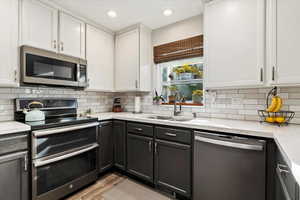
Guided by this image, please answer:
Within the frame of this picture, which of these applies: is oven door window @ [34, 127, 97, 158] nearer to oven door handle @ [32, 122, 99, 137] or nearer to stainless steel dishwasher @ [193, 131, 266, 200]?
oven door handle @ [32, 122, 99, 137]

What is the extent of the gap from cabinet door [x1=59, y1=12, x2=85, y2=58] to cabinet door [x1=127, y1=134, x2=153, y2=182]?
146cm

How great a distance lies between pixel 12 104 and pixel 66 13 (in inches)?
54.3

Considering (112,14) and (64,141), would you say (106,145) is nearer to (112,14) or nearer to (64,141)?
(64,141)

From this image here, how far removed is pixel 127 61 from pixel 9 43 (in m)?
1.53

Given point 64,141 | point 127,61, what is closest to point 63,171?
point 64,141

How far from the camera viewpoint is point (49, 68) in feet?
6.16

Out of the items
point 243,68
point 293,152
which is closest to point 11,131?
point 293,152

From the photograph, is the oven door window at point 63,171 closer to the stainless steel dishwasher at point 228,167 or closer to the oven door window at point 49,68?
the oven door window at point 49,68

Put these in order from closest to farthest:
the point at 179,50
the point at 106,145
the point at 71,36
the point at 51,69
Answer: the point at 51,69
the point at 71,36
the point at 106,145
the point at 179,50

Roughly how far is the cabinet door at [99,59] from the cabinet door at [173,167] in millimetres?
1432

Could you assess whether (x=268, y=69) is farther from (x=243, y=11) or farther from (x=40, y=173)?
(x=40, y=173)

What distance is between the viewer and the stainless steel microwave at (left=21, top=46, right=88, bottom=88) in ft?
5.46

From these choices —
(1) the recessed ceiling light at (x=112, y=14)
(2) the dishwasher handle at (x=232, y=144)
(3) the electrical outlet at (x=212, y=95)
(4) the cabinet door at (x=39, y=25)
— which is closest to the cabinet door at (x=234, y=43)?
(3) the electrical outlet at (x=212, y=95)

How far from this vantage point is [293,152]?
792 millimetres
